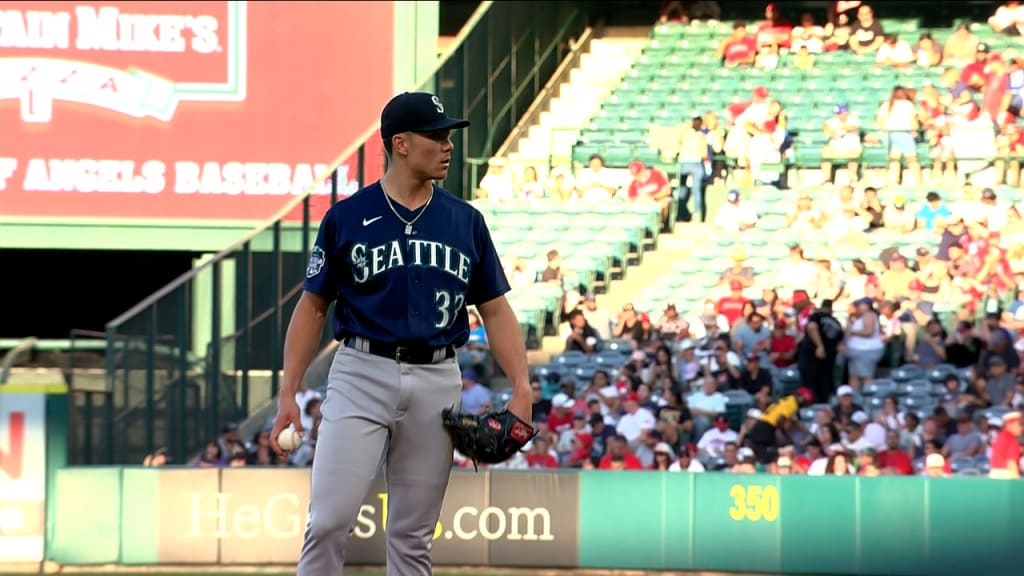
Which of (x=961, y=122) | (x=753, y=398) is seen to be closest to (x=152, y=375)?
(x=753, y=398)

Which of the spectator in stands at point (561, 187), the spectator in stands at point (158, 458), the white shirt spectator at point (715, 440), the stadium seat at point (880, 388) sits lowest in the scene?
the spectator in stands at point (158, 458)

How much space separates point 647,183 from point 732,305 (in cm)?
269

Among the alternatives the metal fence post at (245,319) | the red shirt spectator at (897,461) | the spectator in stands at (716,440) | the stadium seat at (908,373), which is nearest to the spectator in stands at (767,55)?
the stadium seat at (908,373)

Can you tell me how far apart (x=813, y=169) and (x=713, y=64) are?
3.47m

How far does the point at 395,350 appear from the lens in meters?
5.69

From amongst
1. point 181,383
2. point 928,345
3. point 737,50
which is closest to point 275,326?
point 181,383

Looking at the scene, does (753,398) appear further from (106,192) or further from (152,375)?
(106,192)

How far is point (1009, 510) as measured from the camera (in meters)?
12.2

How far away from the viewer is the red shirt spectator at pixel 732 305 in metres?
16.5

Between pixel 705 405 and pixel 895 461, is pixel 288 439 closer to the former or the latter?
pixel 895 461

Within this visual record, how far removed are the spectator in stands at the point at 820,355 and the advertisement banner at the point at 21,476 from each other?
22.2 ft

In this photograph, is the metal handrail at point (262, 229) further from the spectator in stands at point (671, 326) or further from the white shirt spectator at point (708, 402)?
the white shirt spectator at point (708, 402)

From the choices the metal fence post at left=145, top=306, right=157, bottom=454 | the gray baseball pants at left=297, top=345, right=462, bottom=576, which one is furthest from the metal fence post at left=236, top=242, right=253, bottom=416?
the gray baseball pants at left=297, top=345, right=462, bottom=576

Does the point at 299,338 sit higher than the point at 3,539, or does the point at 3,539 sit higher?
the point at 299,338
